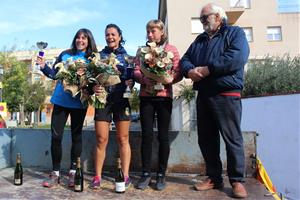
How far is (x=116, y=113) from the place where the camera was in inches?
148

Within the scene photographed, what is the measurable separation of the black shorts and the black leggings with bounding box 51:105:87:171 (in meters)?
0.34

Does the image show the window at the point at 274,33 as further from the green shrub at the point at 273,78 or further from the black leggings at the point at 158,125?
the black leggings at the point at 158,125

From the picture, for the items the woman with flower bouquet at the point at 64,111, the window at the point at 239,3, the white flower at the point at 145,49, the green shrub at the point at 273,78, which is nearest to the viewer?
the white flower at the point at 145,49

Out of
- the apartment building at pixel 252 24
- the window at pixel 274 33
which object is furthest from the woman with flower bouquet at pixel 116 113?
the window at pixel 274 33

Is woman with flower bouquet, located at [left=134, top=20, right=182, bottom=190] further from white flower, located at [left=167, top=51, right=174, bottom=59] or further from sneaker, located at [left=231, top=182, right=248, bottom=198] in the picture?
sneaker, located at [left=231, top=182, right=248, bottom=198]

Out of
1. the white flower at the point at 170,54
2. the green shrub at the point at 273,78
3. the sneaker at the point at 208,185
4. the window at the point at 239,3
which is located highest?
the window at the point at 239,3

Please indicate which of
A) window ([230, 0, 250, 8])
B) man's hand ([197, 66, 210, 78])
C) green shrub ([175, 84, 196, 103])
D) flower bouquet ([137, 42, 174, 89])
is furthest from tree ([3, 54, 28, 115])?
man's hand ([197, 66, 210, 78])

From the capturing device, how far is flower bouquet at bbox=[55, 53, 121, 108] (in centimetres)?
344

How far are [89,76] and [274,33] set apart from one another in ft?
76.0

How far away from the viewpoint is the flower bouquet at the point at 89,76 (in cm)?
344

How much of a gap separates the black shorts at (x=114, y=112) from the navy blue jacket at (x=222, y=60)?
2.56ft

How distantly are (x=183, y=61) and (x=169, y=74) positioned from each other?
11.3 inches

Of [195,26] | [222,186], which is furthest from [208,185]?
[195,26]

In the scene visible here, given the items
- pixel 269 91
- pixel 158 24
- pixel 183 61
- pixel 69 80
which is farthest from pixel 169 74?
pixel 269 91
